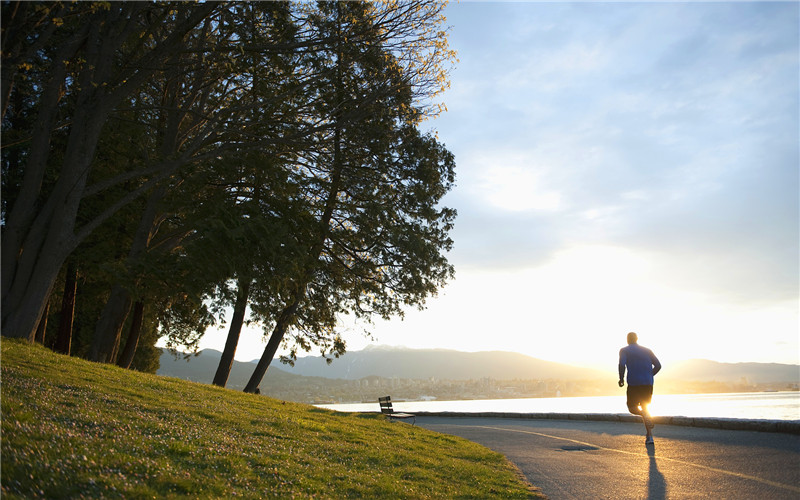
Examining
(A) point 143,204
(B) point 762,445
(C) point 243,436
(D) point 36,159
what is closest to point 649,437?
(B) point 762,445

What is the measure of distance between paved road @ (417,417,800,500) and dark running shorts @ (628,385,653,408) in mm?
914

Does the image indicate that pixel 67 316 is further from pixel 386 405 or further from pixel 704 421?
pixel 704 421

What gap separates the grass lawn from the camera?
473 centimetres

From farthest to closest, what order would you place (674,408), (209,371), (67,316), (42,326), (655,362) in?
(209,371), (674,408), (67,316), (42,326), (655,362)

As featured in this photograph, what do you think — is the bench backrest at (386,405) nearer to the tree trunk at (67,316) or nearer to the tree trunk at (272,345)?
the tree trunk at (272,345)

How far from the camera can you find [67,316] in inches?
859

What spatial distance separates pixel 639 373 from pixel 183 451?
976cm

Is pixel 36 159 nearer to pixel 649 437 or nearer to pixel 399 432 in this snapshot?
pixel 399 432

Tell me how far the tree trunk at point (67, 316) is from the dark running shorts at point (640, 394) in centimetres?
1981

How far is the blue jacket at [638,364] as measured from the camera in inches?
476

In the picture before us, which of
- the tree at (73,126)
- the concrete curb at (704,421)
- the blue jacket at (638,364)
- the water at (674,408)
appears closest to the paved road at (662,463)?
the concrete curb at (704,421)

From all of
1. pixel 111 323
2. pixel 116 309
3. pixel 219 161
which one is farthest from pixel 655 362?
pixel 111 323

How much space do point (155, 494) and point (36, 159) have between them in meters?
15.4

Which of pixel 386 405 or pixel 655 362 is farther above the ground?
pixel 655 362
